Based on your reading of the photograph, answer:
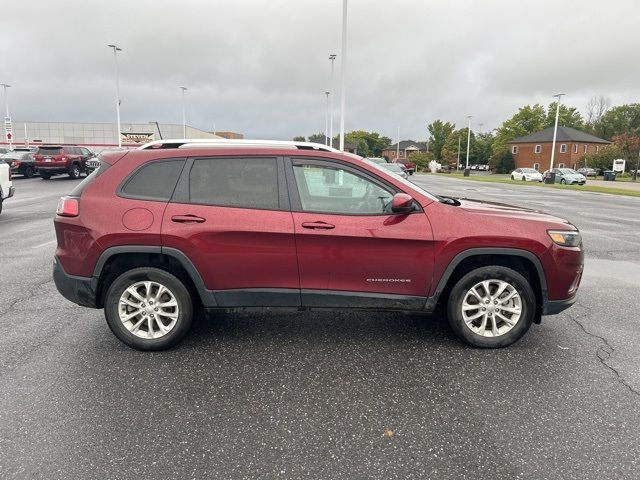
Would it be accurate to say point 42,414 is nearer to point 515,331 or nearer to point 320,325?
point 320,325

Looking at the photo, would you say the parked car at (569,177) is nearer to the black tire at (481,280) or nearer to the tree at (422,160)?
the black tire at (481,280)

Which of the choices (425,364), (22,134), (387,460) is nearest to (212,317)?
(425,364)

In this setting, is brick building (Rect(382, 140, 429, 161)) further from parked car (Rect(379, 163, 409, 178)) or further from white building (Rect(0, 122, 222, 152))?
parked car (Rect(379, 163, 409, 178))

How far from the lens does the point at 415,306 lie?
152 inches

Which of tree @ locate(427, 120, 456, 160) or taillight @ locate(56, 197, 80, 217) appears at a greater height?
tree @ locate(427, 120, 456, 160)

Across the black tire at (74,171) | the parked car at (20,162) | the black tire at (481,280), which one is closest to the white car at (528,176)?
the black tire at (74,171)

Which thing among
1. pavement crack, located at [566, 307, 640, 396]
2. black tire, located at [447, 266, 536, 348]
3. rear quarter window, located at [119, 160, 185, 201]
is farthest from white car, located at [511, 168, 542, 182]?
rear quarter window, located at [119, 160, 185, 201]

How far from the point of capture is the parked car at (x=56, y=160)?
82.6 feet

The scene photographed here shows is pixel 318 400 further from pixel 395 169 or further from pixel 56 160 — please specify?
pixel 56 160

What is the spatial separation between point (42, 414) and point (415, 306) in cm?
286

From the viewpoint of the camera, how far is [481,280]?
3.88 m

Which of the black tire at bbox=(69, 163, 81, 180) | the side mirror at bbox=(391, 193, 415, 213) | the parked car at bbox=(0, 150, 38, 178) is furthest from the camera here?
the parked car at bbox=(0, 150, 38, 178)

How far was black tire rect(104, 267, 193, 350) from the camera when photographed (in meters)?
3.82

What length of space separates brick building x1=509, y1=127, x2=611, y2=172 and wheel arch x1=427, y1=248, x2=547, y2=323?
75795 millimetres
